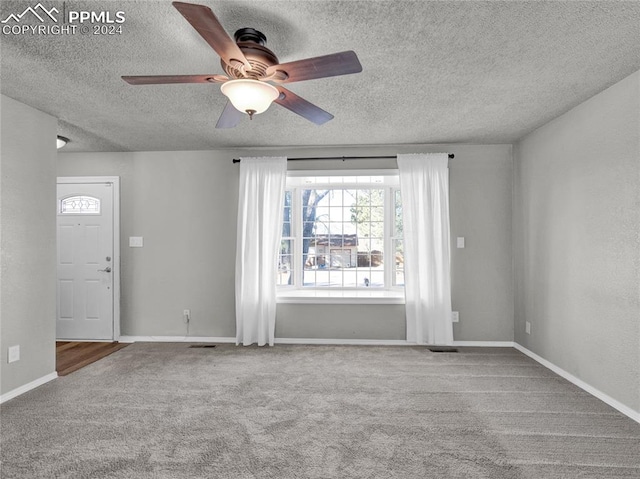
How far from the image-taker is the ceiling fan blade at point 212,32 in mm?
1254

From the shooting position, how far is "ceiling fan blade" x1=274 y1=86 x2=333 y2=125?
200 cm

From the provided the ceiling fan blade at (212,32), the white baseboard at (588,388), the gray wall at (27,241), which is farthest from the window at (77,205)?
the white baseboard at (588,388)

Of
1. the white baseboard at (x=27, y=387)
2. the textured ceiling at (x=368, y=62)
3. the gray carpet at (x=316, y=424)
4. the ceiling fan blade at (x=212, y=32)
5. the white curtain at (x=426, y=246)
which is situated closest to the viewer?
the ceiling fan blade at (x=212, y=32)

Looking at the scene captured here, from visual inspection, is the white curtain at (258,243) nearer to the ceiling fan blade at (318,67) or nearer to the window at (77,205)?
the window at (77,205)

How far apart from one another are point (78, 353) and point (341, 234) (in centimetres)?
331

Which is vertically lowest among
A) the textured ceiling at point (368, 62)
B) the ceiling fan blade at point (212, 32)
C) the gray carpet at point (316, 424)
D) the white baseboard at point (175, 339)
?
the gray carpet at point (316, 424)

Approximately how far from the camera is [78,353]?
386 cm

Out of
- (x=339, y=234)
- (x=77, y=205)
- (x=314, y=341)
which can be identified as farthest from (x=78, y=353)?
(x=339, y=234)

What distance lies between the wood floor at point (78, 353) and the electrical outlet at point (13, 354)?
0.53m

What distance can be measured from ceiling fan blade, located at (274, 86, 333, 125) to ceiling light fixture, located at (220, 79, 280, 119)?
0.13 meters

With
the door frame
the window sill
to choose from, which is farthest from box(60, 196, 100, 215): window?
the window sill

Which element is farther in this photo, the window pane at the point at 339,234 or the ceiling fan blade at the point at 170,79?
the window pane at the point at 339,234

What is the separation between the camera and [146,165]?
4.34m

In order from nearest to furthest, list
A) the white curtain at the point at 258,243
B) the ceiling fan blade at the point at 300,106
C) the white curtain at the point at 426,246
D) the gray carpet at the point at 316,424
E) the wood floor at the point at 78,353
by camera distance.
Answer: the gray carpet at the point at 316,424
the ceiling fan blade at the point at 300,106
the wood floor at the point at 78,353
the white curtain at the point at 426,246
the white curtain at the point at 258,243
